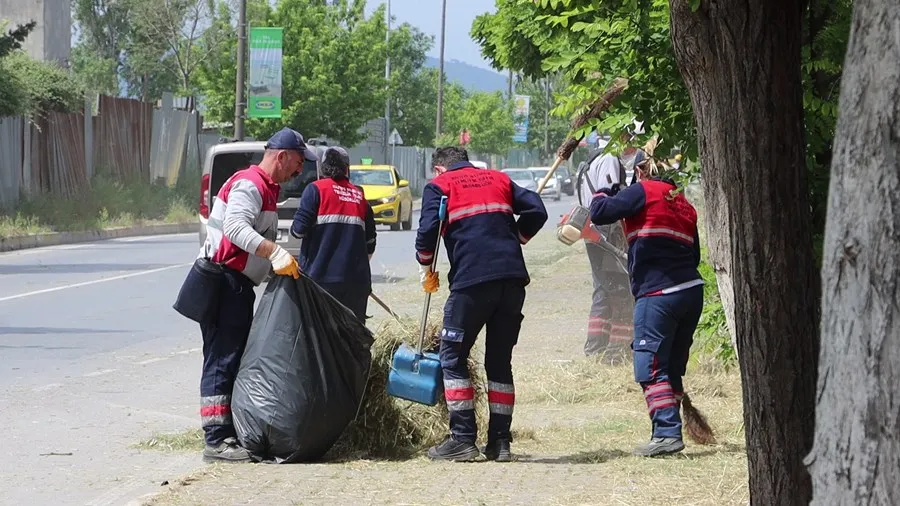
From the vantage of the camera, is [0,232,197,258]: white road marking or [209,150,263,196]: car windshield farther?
[0,232,197,258]: white road marking

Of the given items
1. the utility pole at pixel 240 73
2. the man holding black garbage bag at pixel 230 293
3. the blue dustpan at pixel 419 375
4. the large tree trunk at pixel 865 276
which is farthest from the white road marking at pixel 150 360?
the utility pole at pixel 240 73

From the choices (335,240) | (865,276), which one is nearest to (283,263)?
(335,240)

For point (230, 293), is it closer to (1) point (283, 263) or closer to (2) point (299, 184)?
(1) point (283, 263)

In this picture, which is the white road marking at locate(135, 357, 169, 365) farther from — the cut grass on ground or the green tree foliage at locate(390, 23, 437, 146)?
the green tree foliage at locate(390, 23, 437, 146)

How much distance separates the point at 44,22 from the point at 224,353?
3720 cm

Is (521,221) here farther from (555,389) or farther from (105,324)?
(105,324)

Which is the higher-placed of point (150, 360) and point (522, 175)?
point (150, 360)

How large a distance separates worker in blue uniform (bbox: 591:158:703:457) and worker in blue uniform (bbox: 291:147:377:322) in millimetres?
1574

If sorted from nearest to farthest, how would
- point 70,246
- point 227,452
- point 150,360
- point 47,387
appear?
point 227,452, point 47,387, point 150,360, point 70,246

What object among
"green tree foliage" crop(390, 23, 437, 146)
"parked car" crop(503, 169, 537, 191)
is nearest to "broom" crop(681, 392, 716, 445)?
"parked car" crop(503, 169, 537, 191)

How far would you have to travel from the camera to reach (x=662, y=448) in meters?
7.46

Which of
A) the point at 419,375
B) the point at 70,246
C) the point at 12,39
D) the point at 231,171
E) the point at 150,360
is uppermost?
the point at 12,39

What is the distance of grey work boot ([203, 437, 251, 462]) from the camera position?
7.45 m

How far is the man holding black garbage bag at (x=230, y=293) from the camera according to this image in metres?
7.59
